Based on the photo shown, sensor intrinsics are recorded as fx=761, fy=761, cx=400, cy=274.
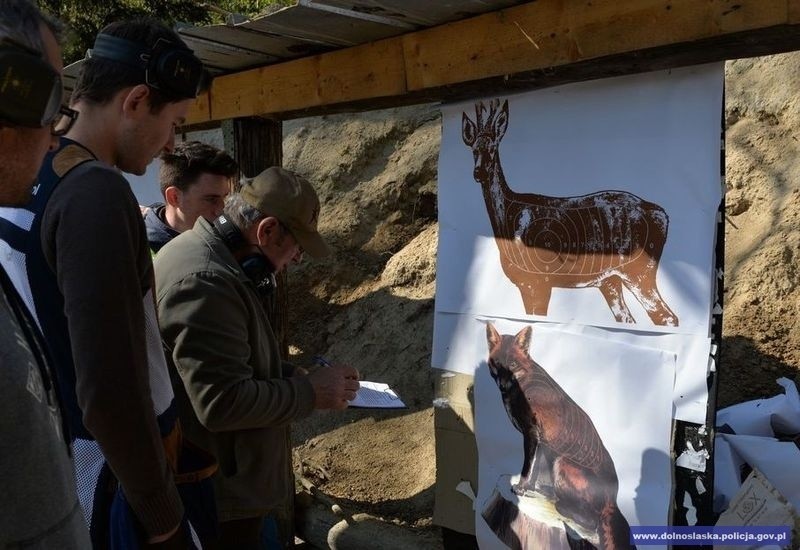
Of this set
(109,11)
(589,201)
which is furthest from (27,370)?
(109,11)

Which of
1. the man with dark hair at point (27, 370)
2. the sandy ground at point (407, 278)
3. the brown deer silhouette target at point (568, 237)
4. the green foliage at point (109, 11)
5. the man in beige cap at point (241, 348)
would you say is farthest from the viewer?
the green foliage at point (109, 11)

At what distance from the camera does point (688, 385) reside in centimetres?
233

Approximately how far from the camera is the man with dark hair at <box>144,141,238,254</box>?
11.6 feet

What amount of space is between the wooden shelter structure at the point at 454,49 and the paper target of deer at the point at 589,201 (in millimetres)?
93

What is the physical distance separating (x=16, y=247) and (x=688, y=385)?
189cm

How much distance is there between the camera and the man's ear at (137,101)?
1.91 metres

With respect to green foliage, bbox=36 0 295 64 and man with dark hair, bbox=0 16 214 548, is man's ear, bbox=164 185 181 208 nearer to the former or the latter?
man with dark hair, bbox=0 16 214 548

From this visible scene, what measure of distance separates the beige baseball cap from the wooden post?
135cm

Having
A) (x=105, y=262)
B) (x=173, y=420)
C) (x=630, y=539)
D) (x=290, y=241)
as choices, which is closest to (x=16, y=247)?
(x=105, y=262)

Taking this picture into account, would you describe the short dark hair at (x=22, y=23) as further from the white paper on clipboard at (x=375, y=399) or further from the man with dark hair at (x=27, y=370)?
the white paper on clipboard at (x=375, y=399)

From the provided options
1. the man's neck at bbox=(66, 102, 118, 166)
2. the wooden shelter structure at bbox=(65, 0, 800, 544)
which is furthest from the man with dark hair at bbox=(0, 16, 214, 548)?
the wooden shelter structure at bbox=(65, 0, 800, 544)

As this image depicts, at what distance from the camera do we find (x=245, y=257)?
2.54 meters

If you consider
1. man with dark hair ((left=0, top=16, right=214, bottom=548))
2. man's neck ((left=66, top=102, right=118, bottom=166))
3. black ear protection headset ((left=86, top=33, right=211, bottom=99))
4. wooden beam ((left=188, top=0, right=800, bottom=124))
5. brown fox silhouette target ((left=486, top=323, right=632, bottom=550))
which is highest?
wooden beam ((left=188, top=0, right=800, bottom=124))

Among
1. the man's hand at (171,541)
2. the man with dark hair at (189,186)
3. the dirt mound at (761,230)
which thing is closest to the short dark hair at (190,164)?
the man with dark hair at (189,186)
